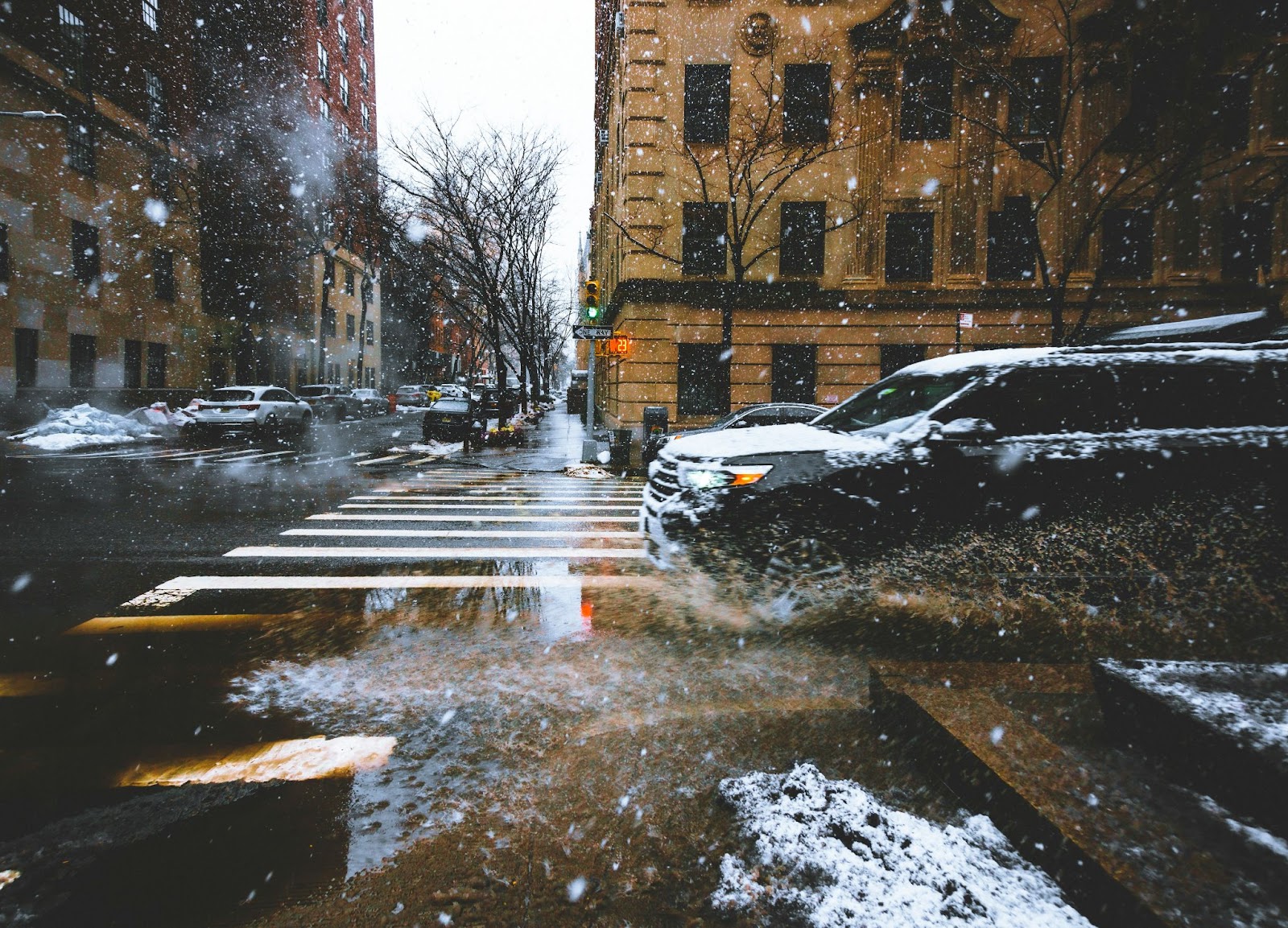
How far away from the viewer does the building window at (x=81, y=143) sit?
26.0m

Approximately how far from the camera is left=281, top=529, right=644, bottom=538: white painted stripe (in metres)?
8.43

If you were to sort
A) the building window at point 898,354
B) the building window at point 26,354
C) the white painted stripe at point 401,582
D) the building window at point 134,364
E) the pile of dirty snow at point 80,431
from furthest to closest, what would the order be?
the building window at point 134,364
the building window at point 26,354
the building window at point 898,354
the pile of dirty snow at point 80,431
the white painted stripe at point 401,582

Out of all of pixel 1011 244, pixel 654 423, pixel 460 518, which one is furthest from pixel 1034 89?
pixel 460 518

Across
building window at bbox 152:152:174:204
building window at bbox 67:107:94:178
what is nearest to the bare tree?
building window at bbox 67:107:94:178

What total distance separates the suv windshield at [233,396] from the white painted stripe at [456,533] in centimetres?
1707

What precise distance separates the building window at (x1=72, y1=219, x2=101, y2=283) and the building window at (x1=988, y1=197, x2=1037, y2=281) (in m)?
A: 32.7

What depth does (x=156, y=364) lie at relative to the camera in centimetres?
3134

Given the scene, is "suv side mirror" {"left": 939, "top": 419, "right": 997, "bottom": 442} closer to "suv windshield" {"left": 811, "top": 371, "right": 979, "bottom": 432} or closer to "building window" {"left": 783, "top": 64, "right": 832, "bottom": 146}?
"suv windshield" {"left": 811, "top": 371, "right": 979, "bottom": 432}

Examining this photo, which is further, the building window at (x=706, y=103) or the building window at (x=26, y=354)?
the building window at (x=26, y=354)

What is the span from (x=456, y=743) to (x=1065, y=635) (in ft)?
13.8

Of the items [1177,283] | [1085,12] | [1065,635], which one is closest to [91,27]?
[1085,12]

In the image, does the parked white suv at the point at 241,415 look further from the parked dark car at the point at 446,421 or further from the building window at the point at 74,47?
the building window at the point at 74,47

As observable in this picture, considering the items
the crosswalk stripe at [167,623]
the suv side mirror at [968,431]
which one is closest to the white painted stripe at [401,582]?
the crosswalk stripe at [167,623]

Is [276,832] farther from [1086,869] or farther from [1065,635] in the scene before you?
[1065,635]
